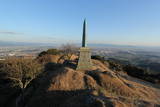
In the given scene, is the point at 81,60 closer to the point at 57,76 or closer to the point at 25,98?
the point at 57,76

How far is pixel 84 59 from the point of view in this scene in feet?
56.6

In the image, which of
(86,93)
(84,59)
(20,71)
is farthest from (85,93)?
(20,71)

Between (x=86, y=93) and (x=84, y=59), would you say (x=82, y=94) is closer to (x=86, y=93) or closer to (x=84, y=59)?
(x=86, y=93)

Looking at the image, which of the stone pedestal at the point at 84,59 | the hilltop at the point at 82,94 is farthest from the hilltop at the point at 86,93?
the stone pedestal at the point at 84,59

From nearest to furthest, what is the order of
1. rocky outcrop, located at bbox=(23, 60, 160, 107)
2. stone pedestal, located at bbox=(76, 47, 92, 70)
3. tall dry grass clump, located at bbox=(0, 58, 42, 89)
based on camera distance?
rocky outcrop, located at bbox=(23, 60, 160, 107) < tall dry grass clump, located at bbox=(0, 58, 42, 89) < stone pedestal, located at bbox=(76, 47, 92, 70)

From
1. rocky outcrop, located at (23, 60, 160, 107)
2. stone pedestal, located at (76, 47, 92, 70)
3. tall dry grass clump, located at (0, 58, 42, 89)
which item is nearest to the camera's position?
rocky outcrop, located at (23, 60, 160, 107)

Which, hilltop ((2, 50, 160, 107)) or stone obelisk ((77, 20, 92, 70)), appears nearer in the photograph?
hilltop ((2, 50, 160, 107))

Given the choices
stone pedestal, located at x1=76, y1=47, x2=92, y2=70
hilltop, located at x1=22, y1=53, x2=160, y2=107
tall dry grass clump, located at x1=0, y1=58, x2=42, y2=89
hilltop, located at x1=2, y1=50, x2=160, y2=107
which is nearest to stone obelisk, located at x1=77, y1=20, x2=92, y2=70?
stone pedestal, located at x1=76, y1=47, x2=92, y2=70

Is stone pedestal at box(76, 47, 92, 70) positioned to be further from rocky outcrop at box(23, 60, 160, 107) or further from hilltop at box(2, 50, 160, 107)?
rocky outcrop at box(23, 60, 160, 107)

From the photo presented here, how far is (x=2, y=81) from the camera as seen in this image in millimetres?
19203

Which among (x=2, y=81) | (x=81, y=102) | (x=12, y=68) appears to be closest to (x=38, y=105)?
(x=81, y=102)

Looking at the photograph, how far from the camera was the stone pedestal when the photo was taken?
17.0 metres

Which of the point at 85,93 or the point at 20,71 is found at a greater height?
the point at 20,71

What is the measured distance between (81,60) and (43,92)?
668 cm
